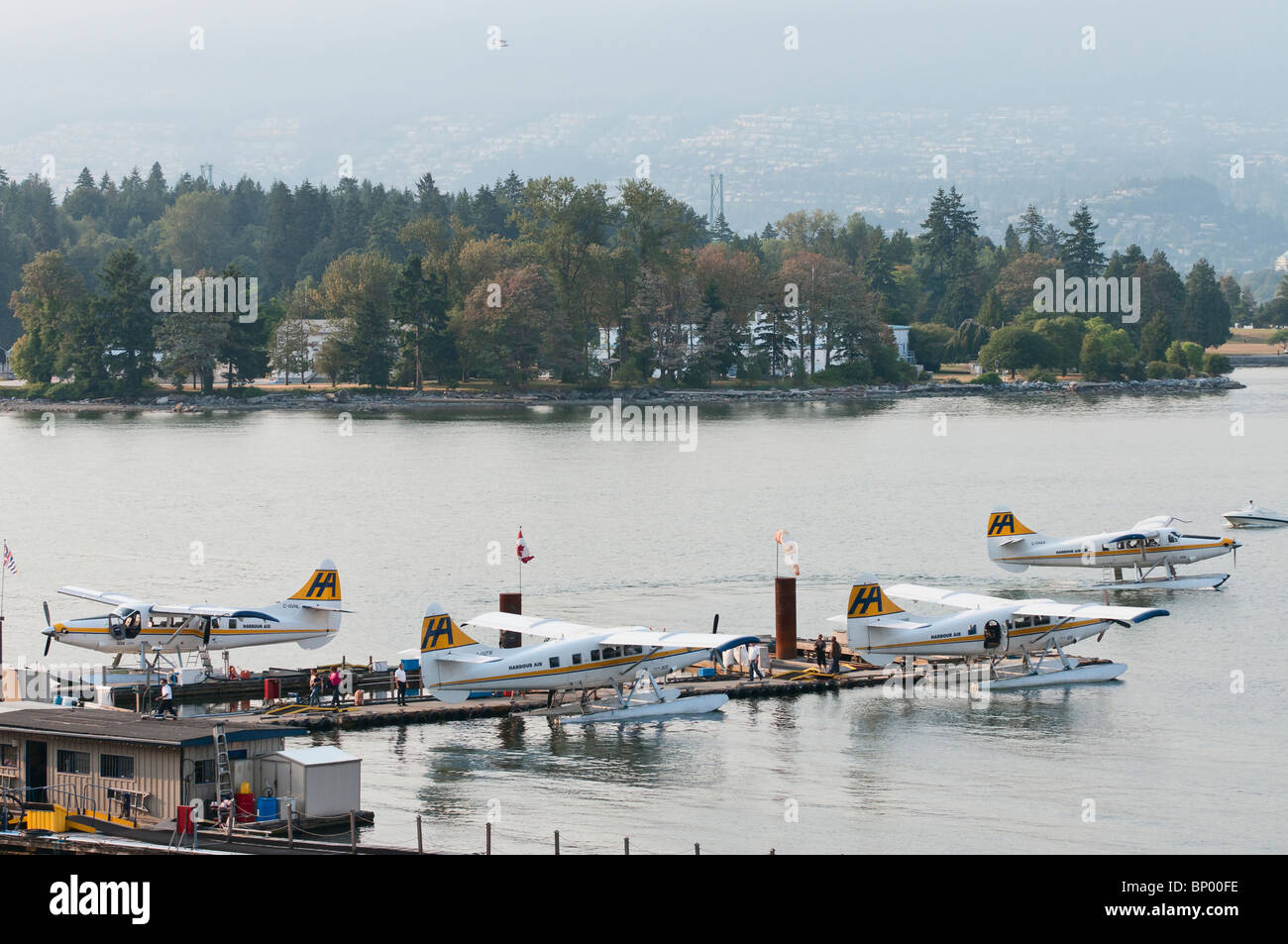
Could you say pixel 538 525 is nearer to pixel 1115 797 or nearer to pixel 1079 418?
pixel 1115 797

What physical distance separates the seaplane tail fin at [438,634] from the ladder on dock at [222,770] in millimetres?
8652

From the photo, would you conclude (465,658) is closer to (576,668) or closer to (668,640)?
(576,668)

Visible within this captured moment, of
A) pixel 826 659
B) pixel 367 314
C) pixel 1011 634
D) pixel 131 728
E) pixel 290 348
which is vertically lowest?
pixel 826 659

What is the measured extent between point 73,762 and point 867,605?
19372 mm

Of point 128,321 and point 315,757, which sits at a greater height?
point 128,321

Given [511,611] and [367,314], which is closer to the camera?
[511,611]

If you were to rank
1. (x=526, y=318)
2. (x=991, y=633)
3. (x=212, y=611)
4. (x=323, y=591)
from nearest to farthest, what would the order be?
(x=212, y=611) → (x=991, y=633) → (x=323, y=591) → (x=526, y=318)

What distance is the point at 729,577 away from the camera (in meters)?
59.9

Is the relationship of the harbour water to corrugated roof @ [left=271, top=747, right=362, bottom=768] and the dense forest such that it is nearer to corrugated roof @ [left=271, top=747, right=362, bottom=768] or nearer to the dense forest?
corrugated roof @ [left=271, top=747, right=362, bottom=768]

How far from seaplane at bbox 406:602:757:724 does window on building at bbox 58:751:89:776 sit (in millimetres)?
9443

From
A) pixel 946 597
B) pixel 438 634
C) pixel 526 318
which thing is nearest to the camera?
pixel 438 634

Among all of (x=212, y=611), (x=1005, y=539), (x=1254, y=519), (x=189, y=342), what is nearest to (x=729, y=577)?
(x=1005, y=539)

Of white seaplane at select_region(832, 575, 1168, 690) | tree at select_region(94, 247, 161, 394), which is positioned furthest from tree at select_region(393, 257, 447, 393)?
white seaplane at select_region(832, 575, 1168, 690)

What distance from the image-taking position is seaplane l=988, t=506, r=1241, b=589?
57.1 meters
